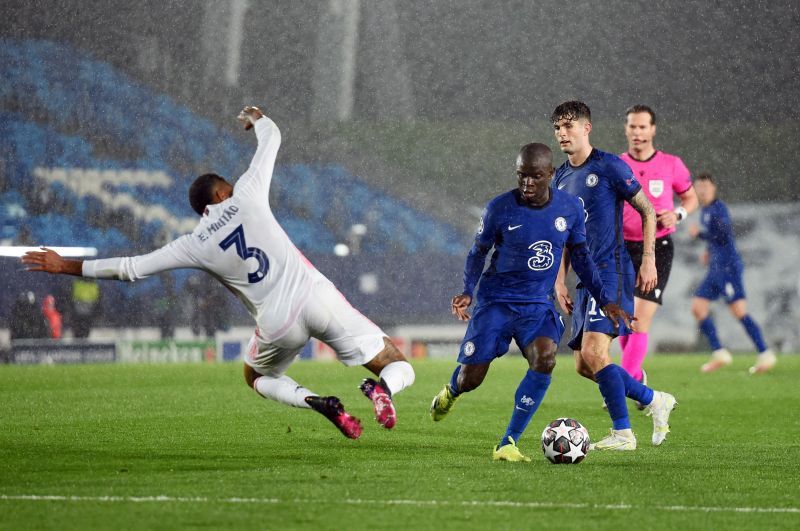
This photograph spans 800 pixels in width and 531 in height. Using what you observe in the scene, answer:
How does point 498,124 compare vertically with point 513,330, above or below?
above

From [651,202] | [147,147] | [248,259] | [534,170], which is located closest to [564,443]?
[534,170]

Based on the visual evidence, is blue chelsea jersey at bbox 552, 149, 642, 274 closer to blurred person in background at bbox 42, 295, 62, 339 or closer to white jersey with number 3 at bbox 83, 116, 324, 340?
white jersey with number 3 at bbox 83, 116, 324, 340

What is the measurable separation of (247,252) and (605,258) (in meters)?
2.02

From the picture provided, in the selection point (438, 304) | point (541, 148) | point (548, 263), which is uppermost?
point (541, 148)

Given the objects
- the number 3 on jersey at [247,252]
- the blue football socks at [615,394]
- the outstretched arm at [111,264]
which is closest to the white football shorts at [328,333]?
the number 3 on jersey at [247,252]

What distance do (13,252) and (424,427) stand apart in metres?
15.6

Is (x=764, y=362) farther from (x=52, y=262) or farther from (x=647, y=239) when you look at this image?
(x=52, y=262)

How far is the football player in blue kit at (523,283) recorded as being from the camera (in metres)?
5.54

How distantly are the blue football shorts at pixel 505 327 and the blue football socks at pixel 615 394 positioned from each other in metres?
0.56

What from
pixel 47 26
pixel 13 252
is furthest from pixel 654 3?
pixel 13 252

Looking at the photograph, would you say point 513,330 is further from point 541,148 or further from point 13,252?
point 13,252

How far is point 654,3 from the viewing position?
30.4 m

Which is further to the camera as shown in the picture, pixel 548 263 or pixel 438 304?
pixel 438 304

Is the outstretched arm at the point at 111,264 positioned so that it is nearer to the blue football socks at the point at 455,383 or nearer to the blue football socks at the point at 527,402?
the blue football socks at the point at 455,383
